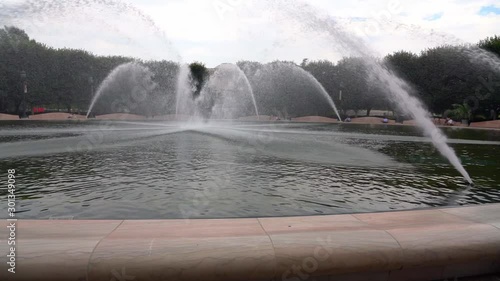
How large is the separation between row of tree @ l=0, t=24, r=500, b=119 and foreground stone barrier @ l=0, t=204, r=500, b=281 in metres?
43.0

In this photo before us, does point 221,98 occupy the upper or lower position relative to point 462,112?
upper

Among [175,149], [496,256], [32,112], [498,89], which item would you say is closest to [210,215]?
[496,256]

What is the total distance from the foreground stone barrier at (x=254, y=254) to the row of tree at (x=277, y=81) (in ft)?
141

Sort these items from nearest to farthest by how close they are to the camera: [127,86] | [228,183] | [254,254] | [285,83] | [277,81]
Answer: [254,254], [228,183], [127,86], [277,81], [285,83]

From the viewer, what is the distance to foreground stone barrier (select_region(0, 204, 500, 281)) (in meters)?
2.84

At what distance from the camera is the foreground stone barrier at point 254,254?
284 centimetres

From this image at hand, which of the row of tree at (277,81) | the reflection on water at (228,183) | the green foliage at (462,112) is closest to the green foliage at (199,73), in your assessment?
the row of tree at (277,81)

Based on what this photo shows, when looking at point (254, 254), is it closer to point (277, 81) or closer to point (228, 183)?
point (228, 183)

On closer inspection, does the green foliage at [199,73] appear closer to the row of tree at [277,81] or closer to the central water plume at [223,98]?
the row of tree at [277,81]

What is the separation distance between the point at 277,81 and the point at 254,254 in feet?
192

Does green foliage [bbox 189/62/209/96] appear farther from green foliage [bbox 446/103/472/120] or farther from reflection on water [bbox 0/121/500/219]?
reflection on water [bbox 0/121/500/219]

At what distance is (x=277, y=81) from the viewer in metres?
60.2

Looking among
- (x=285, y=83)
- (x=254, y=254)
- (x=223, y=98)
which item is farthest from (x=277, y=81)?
(x=254, y=254)

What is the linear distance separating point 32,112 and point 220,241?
64864 mm
